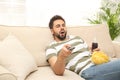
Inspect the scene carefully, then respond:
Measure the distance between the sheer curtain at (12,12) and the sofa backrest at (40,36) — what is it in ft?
Answer: 3.11

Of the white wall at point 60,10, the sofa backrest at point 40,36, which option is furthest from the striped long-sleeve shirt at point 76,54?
the white wall at point 60,10

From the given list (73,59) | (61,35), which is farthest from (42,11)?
(73,59)

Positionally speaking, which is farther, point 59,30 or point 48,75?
point 59,30

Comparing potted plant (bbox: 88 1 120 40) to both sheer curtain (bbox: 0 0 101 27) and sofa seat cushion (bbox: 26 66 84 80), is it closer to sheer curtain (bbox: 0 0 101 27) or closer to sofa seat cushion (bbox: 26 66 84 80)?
sheer curtain (bbox: 0 0 101 27)

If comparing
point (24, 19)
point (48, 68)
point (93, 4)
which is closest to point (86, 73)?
point (48, 68)

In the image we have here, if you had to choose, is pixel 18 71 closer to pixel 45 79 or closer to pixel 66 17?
pixel 45 79

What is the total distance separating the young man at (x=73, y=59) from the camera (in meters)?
1.92

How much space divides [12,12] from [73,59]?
4.62 feet

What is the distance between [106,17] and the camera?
3.53 metres

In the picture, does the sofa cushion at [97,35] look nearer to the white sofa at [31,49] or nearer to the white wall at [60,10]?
the white sofa at [31,49]

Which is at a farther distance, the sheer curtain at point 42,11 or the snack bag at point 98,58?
the sheer curtain at point 42,11

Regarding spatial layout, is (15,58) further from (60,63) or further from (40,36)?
(40,36)

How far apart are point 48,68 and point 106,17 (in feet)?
5.56

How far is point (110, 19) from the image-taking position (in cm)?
347
